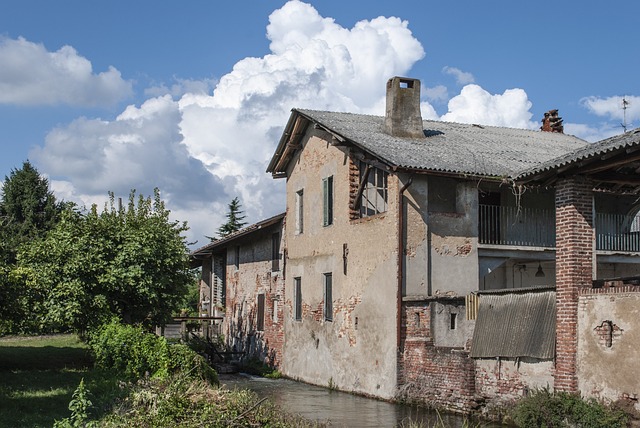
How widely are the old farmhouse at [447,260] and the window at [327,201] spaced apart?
0.08 m

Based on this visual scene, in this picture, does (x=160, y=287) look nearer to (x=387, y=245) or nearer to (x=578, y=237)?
(x=387, y=245)

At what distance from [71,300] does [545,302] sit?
1301 centimetres

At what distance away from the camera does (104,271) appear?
72.9ft

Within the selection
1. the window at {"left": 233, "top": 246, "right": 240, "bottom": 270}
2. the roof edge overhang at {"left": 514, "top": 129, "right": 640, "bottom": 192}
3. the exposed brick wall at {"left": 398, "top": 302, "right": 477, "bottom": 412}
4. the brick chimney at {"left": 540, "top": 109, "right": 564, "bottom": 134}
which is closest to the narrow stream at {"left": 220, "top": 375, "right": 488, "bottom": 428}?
the exposed brick wall at {"left": 398, "top": 302, "right": 477, "bottom": 412}

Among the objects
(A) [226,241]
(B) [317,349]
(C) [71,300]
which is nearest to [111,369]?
(C) [71,300]

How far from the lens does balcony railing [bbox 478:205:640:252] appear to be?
20.9 metres

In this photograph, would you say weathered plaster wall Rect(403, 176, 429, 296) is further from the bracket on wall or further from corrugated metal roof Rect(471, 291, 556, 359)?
the bracket on wall

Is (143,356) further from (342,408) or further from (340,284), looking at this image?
(340,284)

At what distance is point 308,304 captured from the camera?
25.0m

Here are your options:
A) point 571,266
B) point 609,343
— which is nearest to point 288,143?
point 571,266

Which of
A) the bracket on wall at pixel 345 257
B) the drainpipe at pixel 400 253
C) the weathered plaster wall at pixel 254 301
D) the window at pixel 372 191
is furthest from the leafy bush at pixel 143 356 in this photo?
the weathered plaster wall at pixel 254 301

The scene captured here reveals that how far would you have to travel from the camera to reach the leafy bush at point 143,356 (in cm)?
1691

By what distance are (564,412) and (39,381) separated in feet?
37.8

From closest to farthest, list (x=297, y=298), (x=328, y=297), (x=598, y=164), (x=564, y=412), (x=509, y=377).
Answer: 1. (x=564, y=412)
2. (x=598, y=164)
3. (x=509, y=377)
4. (x=328, y=297)
5. (x=297, y=298)
